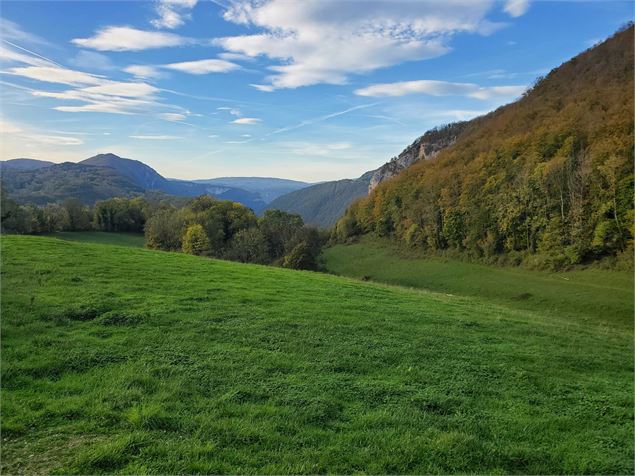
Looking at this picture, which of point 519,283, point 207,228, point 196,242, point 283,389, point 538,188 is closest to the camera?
point 283,389

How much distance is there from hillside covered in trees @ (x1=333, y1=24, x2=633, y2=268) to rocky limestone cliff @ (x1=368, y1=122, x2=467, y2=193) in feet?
171

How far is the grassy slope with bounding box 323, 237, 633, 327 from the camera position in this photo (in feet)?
127

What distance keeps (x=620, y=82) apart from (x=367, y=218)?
62097 mm

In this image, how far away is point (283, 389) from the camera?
875 cm

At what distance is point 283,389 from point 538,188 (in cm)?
6473

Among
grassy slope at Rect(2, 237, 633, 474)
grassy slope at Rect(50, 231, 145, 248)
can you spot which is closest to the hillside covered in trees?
grassy slope at Rect(2, 237, 633, 474)

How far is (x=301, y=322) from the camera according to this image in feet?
46.2

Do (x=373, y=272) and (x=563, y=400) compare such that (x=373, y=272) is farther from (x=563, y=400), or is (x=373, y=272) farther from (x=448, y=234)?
(x=563, y=400)

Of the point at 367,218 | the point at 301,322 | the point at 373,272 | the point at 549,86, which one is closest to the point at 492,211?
the point at 373,272

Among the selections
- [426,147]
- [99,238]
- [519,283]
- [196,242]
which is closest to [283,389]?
[519,283]

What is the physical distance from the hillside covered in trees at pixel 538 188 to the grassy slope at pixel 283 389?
4561 centimetres

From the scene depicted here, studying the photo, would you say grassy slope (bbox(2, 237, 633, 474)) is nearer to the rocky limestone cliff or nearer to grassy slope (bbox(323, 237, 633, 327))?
grassy slope (bbox(323, 237, 633, 327))

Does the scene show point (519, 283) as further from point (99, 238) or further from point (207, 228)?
point (99, 238)

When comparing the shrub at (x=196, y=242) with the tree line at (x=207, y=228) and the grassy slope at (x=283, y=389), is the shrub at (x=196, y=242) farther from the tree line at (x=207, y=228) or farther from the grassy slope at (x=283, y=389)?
the grassy slope at (x=283, y=389)
